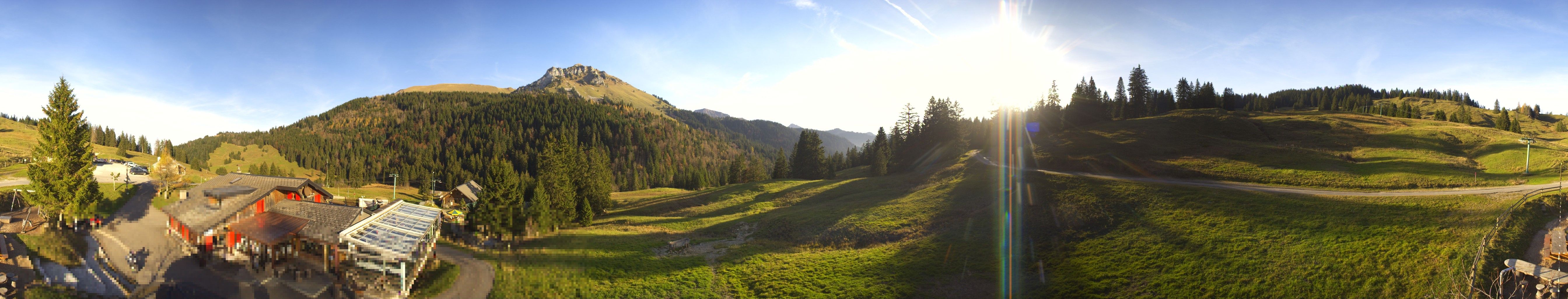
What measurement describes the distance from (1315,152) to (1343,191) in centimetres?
1627

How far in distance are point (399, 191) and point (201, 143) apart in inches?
5569

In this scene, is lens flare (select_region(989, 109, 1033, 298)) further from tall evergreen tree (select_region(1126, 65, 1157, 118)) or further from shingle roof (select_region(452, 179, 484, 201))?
shingle roof (select_region(452, 179, 484, 201))

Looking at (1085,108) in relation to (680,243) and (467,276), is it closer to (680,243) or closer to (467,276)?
(680,243)

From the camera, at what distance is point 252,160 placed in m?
154

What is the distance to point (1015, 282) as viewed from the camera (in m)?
20.5

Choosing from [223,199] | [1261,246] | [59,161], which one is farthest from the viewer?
[59,161]

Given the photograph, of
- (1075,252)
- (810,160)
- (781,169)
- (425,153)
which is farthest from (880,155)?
(425,153)

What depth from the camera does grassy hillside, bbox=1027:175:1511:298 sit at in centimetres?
1789

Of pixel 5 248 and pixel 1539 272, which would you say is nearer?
pixel 1539 272

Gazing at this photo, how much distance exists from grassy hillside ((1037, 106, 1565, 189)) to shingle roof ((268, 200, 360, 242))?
5167 centimetres

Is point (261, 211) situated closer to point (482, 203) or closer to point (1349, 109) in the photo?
point (482, 203)

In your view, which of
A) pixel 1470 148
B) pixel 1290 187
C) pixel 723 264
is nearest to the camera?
pixel 723 264

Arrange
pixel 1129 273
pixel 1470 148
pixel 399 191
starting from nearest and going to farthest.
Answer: pixel 1129 273 → pixel 1470 148 → pixel 399 191

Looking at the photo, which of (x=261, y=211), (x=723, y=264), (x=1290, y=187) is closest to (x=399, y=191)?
(x=261, y=211)
